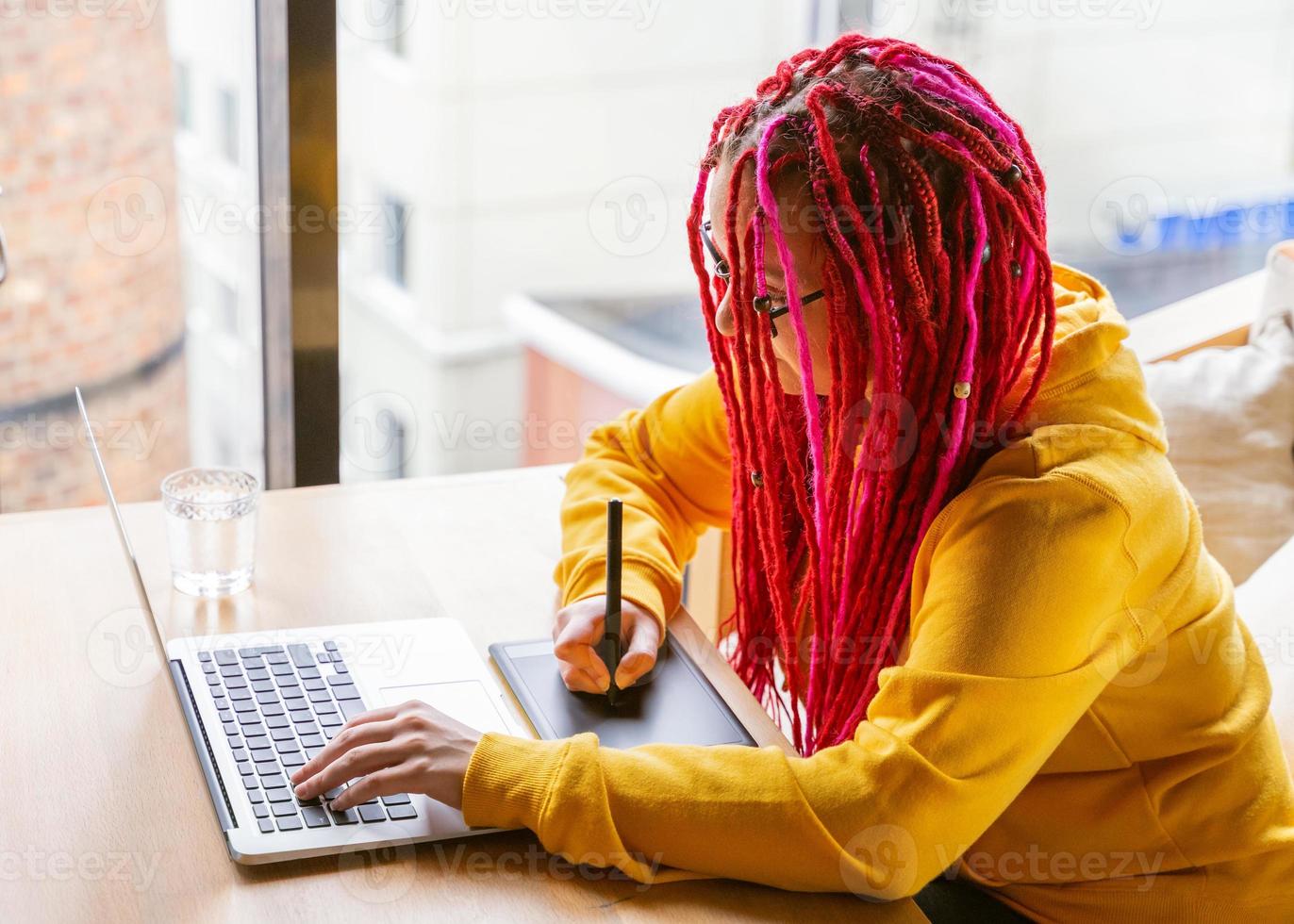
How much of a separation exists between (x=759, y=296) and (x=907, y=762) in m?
0.32

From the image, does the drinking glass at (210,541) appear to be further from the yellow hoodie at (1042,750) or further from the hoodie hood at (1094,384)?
the hoodie hood at (1094,384)

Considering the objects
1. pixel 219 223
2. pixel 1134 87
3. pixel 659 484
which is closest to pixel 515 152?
pixel 1134 87

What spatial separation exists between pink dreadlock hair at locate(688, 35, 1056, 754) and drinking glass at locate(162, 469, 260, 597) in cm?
46

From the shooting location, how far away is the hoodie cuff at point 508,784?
81 cm

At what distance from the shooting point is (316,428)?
1.58 meters

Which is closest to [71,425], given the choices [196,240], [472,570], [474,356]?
[196,240]

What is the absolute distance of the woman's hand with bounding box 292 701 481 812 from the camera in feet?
2.71

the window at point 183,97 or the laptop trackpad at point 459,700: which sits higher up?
the window at point 183,97

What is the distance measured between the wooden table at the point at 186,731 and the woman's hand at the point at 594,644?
2.2 inches

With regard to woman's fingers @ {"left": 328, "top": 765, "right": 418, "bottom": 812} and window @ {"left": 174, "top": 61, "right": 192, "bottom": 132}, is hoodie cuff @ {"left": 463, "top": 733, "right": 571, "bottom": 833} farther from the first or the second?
window @ {"left": 174, "top": 61, "right": 192, "bottom": 132}

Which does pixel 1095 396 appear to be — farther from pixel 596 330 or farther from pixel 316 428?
pixel 596 330

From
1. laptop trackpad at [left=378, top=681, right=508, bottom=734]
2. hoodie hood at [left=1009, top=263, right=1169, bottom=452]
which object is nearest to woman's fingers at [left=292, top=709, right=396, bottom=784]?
laptop trackpad at [left=378, top=681, right=508, bottom=734]

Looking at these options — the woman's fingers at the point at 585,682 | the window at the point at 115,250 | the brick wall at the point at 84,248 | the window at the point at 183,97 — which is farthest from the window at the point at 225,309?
the woman's fingers at the point at 585,682

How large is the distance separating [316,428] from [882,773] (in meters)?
0.97
